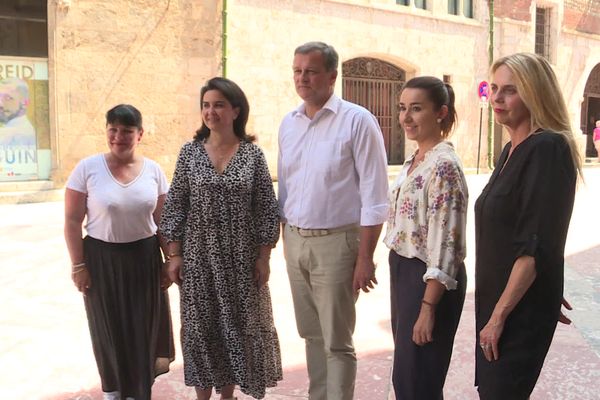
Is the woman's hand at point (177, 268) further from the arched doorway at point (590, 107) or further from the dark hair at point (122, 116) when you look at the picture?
the arched doorway at point (590, 107)

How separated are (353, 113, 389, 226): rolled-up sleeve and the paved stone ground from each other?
126cm

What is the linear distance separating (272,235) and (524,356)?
143cm

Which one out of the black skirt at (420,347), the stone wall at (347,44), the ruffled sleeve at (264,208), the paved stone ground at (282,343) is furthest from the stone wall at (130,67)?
the black skirt at (420,347)

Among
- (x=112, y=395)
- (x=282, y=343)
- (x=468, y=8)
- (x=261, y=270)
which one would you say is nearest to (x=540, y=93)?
(x=261, y=270)

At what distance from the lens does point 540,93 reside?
213 cm

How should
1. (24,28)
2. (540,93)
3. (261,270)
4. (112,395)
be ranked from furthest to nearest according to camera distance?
(24,28)
(112,395)
(261,270)
(540,93)

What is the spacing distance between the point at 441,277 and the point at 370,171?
798 millimetres

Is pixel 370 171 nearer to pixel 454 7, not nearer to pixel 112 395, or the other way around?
pixel 112 395

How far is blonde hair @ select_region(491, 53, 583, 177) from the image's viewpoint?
2.12 meters

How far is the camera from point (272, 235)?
10.5 feet

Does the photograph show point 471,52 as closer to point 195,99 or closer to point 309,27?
point 309,27

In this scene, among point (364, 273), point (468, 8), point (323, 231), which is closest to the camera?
point (364, 273)

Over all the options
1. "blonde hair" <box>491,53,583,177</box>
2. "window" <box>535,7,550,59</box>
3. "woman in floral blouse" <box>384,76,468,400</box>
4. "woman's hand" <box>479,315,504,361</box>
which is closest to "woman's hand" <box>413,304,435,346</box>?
"woman in floral blouse" <box>384,76,468,400</box>

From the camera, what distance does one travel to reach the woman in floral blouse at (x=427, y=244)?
241cm
